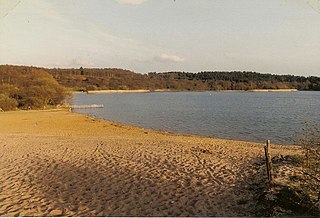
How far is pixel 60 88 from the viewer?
197 feet

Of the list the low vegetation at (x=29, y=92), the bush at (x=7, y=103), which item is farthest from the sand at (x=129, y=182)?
the low vegetation at (x=29, y=92)

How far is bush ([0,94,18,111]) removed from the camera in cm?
5159

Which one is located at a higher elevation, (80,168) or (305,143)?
(305,143)

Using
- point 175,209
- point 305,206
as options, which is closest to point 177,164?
point 175,209

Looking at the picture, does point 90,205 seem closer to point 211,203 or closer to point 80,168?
point 211,203

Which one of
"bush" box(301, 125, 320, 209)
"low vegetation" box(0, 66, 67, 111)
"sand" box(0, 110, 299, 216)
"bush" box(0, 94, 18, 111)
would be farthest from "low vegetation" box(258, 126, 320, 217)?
"low vegetation" box(0, 66, 67, 111)

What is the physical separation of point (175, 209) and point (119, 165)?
4.72 metres

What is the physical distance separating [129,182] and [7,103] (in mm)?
47595

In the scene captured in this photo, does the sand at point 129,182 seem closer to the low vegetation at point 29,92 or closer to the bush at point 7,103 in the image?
the bush at point 7,103

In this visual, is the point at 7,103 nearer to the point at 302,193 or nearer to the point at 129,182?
the point at 129,182

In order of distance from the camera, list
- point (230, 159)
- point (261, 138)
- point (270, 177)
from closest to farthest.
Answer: point (270, 177) → point (230, 159) → point (261, 138)

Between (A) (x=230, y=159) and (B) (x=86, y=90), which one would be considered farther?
(B) (x=86, y=90)

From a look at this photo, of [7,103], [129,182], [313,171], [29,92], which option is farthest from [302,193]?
[29,92]

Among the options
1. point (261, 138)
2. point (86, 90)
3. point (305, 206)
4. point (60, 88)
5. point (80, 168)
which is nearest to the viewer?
point (305, 206)
